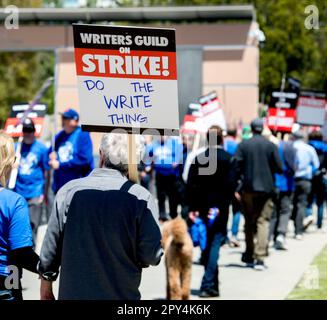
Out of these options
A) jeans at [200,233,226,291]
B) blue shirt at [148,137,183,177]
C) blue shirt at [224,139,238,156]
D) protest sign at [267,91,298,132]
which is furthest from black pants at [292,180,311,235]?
jeans at [200,233,226,291]

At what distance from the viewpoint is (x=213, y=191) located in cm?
1006

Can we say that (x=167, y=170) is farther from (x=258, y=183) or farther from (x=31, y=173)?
(x=31, y=173)

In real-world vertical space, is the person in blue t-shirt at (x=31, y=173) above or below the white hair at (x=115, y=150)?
below

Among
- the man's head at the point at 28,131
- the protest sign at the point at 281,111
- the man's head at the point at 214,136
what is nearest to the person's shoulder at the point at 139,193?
the man's head at the point at 214,136

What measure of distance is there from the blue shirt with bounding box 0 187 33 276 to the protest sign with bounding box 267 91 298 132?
896 cm

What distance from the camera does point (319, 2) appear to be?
20078 millimetres

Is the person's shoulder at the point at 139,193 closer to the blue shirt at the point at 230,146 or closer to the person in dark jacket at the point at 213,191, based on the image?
the person in dark jacket at the point at 213,191

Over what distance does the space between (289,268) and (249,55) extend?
13860mm

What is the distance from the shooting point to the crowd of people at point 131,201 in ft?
15.9

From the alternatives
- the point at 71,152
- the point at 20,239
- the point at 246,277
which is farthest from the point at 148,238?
the point at 246,277

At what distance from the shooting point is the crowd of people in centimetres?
484

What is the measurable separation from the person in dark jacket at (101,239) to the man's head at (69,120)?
6.07m

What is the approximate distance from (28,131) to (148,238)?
20.2 ft
